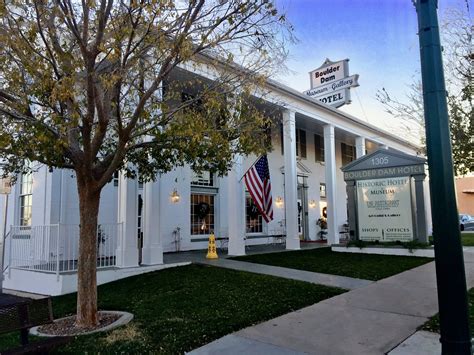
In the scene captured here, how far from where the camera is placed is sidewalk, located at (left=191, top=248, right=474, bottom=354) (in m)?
5.32

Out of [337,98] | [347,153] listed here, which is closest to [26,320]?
[337,98]

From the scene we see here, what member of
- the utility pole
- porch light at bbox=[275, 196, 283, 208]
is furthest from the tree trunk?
porch light at bbox=[275, 196, 283, 208]

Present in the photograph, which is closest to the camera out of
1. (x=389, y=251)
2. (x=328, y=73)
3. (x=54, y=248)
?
(x=54, y=248)

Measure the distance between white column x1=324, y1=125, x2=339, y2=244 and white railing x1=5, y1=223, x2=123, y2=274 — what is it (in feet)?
→ 32.4

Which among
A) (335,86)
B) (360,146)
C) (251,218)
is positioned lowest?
(251,218)

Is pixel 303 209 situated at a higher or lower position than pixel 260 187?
lower

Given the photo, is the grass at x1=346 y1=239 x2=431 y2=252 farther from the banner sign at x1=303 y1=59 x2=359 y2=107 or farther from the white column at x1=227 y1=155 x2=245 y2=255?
the banner sign at x1=303 y1=59 x2=359 y2=107

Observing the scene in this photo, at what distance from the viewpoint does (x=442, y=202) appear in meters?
4.05

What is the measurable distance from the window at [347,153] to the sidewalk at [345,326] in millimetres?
17986

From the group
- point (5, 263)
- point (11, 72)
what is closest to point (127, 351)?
point (11, 72)

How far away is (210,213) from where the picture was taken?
17984 mm

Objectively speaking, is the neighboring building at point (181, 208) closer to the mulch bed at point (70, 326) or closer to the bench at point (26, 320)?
the mulch bed at point (70, 326)

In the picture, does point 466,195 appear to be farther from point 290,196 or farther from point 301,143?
point 290,196

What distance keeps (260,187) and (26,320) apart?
27.5 feet
